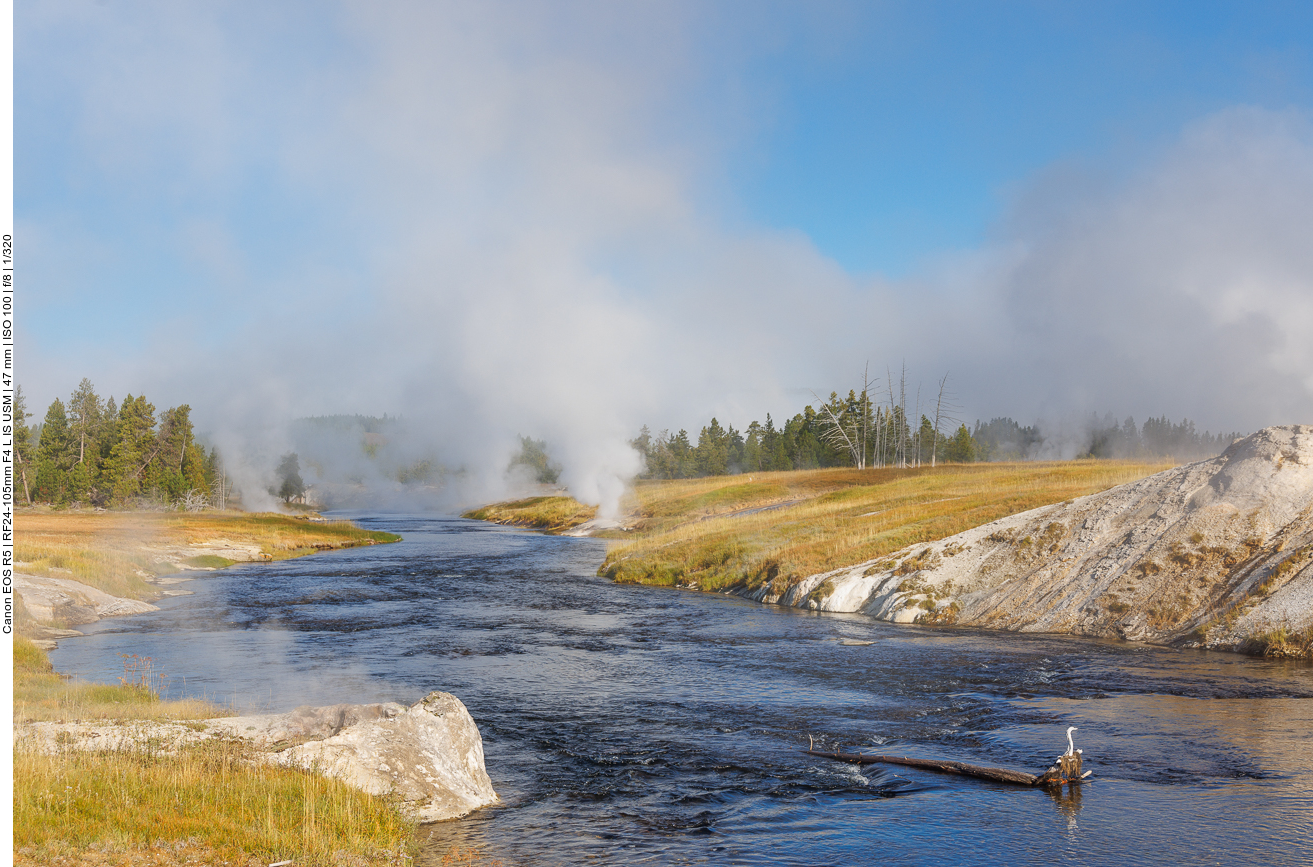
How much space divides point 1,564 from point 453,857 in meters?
7.58

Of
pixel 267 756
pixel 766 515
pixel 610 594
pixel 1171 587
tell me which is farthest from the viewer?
pixel 766 515

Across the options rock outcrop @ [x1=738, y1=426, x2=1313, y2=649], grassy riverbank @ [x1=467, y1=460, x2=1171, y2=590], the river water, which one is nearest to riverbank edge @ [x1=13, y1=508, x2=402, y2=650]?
the river water

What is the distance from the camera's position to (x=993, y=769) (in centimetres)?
1802

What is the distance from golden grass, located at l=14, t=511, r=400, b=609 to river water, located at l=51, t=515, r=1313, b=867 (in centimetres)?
794

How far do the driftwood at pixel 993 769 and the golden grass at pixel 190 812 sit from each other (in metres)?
9.88

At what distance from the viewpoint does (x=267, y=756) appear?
51.3ft

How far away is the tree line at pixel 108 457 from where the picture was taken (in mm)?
132500

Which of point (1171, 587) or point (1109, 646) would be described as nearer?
point (1109, 646)

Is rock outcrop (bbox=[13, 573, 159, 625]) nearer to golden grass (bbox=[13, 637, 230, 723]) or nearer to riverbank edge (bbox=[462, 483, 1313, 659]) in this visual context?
golden grass (bbox=[13, 637, 230, 723])

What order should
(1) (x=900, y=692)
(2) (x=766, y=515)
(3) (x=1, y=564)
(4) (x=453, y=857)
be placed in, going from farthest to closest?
1. (2) (x=766, y=515)
2. (1) (x=900, y=692)
3. (4) (x=453, y=857)
4. (3) (x=1, y=564)

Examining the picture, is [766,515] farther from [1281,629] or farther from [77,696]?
[77,696]

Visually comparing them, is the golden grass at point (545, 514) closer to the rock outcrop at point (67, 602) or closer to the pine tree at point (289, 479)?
the pine tree at point (289, 479)

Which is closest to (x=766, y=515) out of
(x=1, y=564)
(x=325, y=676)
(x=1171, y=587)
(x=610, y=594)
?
(x=610, y=594)

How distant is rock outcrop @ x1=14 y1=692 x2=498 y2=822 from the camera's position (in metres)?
15.5
